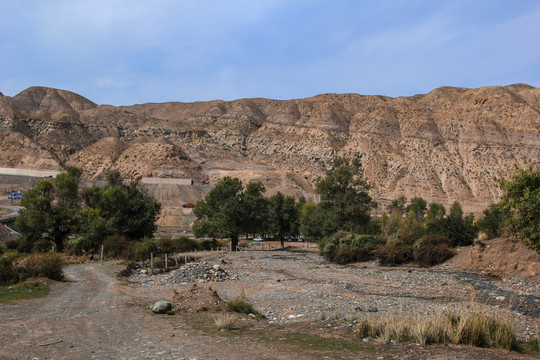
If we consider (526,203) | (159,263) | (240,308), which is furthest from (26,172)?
(526,203)

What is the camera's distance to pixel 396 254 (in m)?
39.1

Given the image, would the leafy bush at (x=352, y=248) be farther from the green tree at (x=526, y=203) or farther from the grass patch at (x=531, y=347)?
the grass patch at (x=531, y=347)

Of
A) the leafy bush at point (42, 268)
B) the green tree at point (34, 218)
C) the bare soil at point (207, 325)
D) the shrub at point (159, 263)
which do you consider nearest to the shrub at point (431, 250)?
the bare soil at point (207, 325)

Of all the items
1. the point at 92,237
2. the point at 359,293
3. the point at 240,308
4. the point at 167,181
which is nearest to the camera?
the point at 240,308

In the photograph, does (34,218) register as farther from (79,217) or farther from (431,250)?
(431,250)

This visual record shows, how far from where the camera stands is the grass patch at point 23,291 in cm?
1755

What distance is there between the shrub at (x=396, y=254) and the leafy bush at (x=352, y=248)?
8.83ft

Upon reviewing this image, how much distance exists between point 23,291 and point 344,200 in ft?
135

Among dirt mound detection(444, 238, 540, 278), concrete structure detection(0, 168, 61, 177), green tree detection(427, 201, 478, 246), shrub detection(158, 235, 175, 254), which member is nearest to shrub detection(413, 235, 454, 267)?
dirt mound detection(444, 238, 540, 278)

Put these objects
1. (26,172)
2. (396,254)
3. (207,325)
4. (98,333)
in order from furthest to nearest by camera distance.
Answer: (26,172)
(396,254)
(207,325)
(98,333)

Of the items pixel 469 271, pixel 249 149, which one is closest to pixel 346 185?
pixel 469 271

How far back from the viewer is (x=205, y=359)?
30.0 feet

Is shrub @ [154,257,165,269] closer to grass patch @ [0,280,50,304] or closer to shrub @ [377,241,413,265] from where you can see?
grass patch @ [0,280,50,304]

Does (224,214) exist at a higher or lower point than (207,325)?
higher
